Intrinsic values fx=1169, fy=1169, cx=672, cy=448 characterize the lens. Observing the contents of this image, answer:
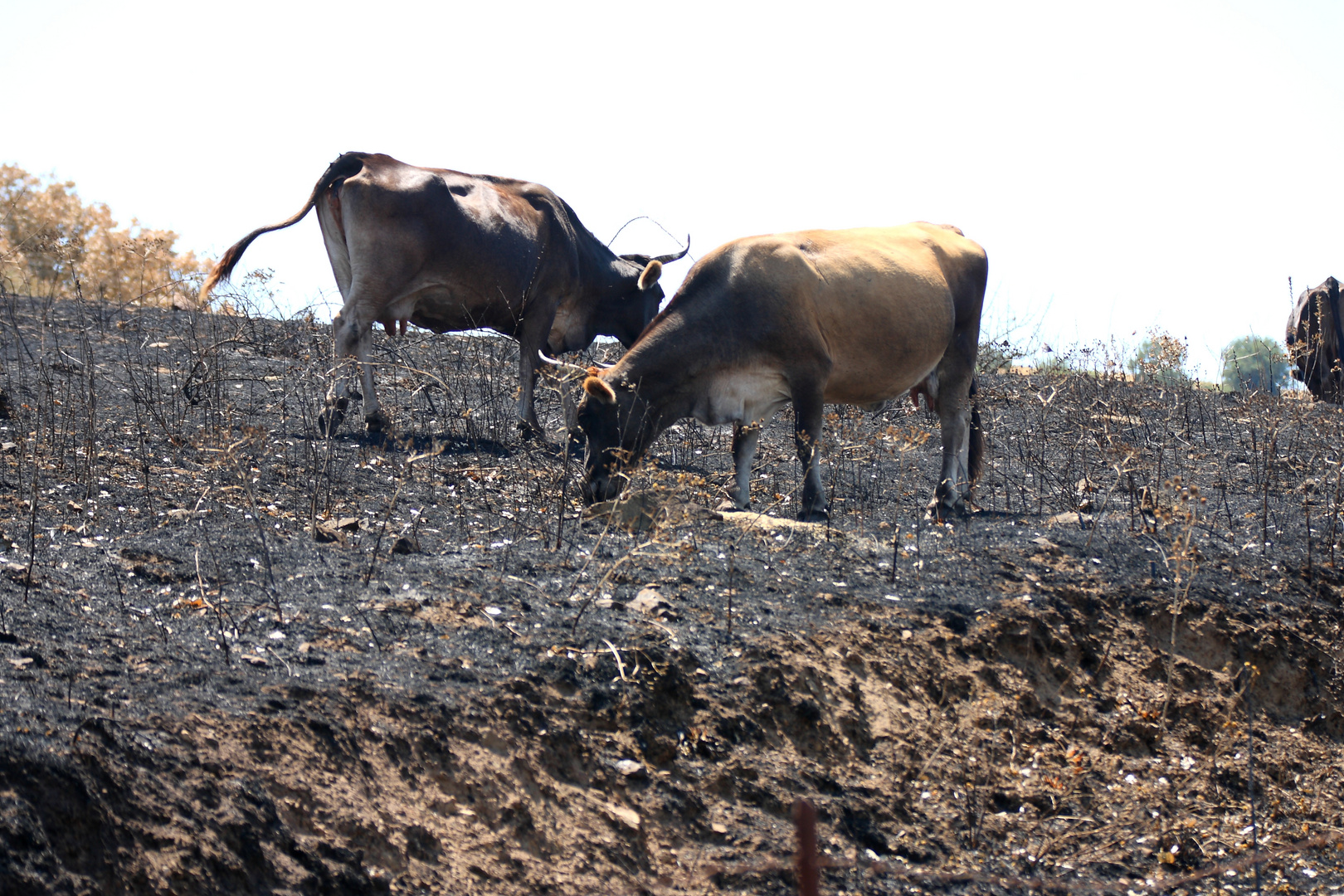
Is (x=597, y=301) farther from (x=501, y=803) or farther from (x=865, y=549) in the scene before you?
(x=501, y=803)

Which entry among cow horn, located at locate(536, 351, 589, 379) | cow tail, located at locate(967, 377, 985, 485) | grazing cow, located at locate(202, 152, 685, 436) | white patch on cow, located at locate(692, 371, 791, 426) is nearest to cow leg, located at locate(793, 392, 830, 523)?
white patch on cow, located at locate(692, 371, 791, 426)

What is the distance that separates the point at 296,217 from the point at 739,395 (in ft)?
14.0

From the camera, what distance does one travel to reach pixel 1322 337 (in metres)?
14.4

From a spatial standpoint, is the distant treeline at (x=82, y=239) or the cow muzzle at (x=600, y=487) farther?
the distant treeline at (x=82, y=239)

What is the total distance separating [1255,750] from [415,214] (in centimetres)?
721

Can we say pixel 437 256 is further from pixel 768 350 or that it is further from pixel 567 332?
pixel 768 350

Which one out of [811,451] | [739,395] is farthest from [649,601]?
[739,395]

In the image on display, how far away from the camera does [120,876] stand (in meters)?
3.17

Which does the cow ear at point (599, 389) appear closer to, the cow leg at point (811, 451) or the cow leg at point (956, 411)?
the cow leg at point (811, 451)

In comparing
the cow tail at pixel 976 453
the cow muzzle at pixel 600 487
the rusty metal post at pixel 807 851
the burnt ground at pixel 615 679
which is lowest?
the burnt ground at pixel 615 679

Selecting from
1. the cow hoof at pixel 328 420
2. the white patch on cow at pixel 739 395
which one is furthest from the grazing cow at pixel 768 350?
the cow hoof at pixel 328 420

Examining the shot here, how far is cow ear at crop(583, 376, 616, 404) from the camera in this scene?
768 centimetres

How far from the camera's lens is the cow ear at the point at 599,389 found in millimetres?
7676

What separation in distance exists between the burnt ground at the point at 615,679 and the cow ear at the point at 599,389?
658 mm
